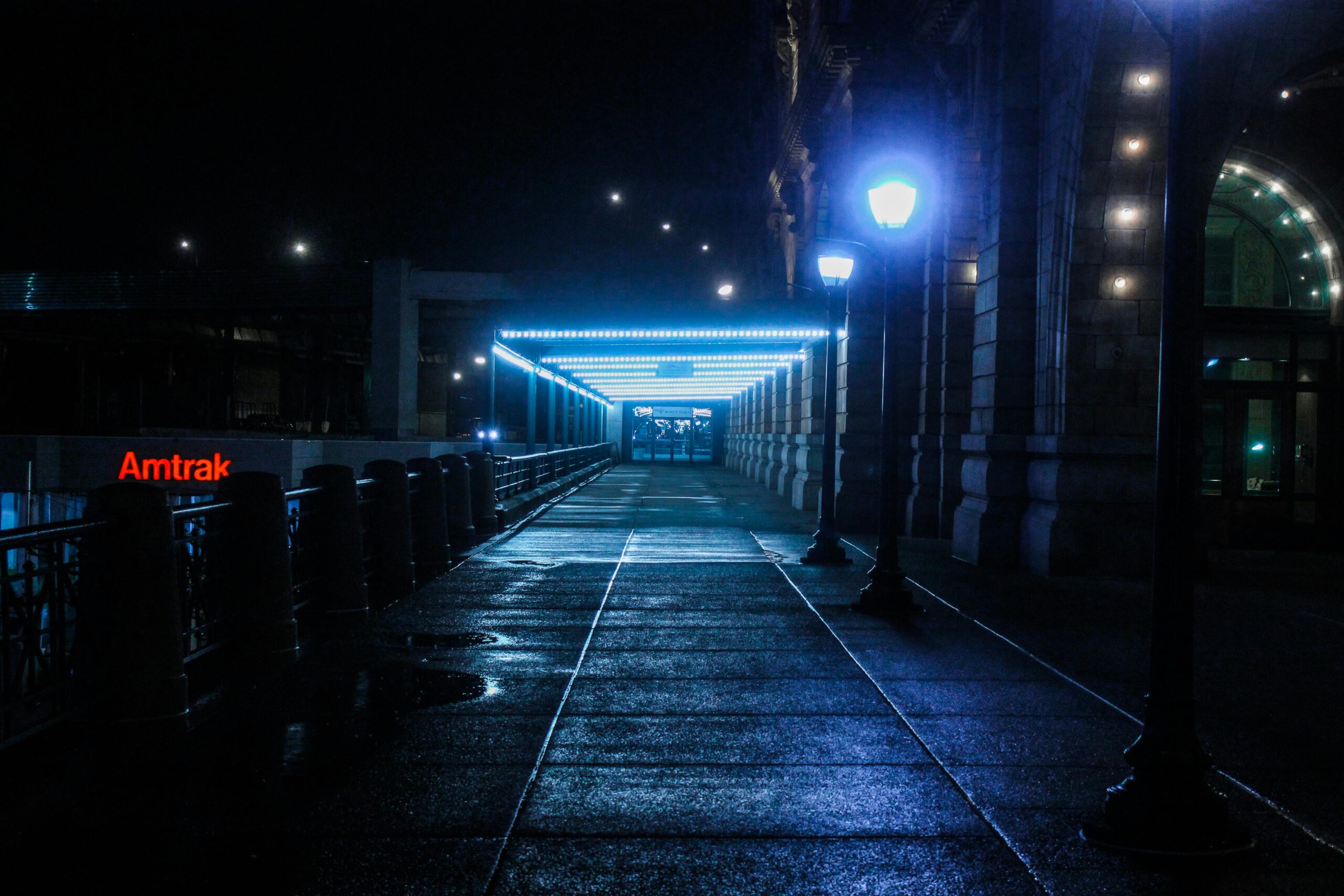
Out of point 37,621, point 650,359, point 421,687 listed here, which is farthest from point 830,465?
point 650,359

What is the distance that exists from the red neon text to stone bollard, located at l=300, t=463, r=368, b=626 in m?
27.4

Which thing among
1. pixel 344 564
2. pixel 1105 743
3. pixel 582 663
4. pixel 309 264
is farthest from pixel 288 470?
pixel 1105 743

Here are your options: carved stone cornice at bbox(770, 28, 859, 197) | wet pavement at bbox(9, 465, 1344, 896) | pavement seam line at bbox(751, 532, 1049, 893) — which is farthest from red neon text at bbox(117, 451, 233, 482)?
pavement seam line at bbox(751, 532, 1049, 893)

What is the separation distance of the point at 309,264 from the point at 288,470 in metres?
16.6

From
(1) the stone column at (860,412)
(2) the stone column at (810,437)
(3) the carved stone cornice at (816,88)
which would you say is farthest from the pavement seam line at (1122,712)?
(2) the stone column at (810,437)

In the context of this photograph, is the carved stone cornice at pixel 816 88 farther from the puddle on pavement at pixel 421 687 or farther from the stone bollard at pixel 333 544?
the puddle on pavement at pixel 421 687

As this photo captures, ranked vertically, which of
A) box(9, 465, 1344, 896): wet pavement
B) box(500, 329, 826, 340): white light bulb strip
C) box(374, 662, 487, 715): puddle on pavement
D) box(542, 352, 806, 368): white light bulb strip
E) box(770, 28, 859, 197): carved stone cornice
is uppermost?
box(770, 28, 859, 197): carved stone cornice

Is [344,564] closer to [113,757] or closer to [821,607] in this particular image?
[113,757]

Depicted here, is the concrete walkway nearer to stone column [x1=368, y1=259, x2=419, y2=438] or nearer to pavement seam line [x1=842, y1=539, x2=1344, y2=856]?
pavement seam line [x1=842, y1=539, x2=1344, y2=856]

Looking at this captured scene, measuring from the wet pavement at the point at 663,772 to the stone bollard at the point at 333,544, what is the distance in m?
0.48

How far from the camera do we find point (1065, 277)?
13328 millimetres

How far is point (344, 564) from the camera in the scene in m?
9.63

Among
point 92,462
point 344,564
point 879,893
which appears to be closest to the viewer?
point 879,893

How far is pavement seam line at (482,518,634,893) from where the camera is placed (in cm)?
418
